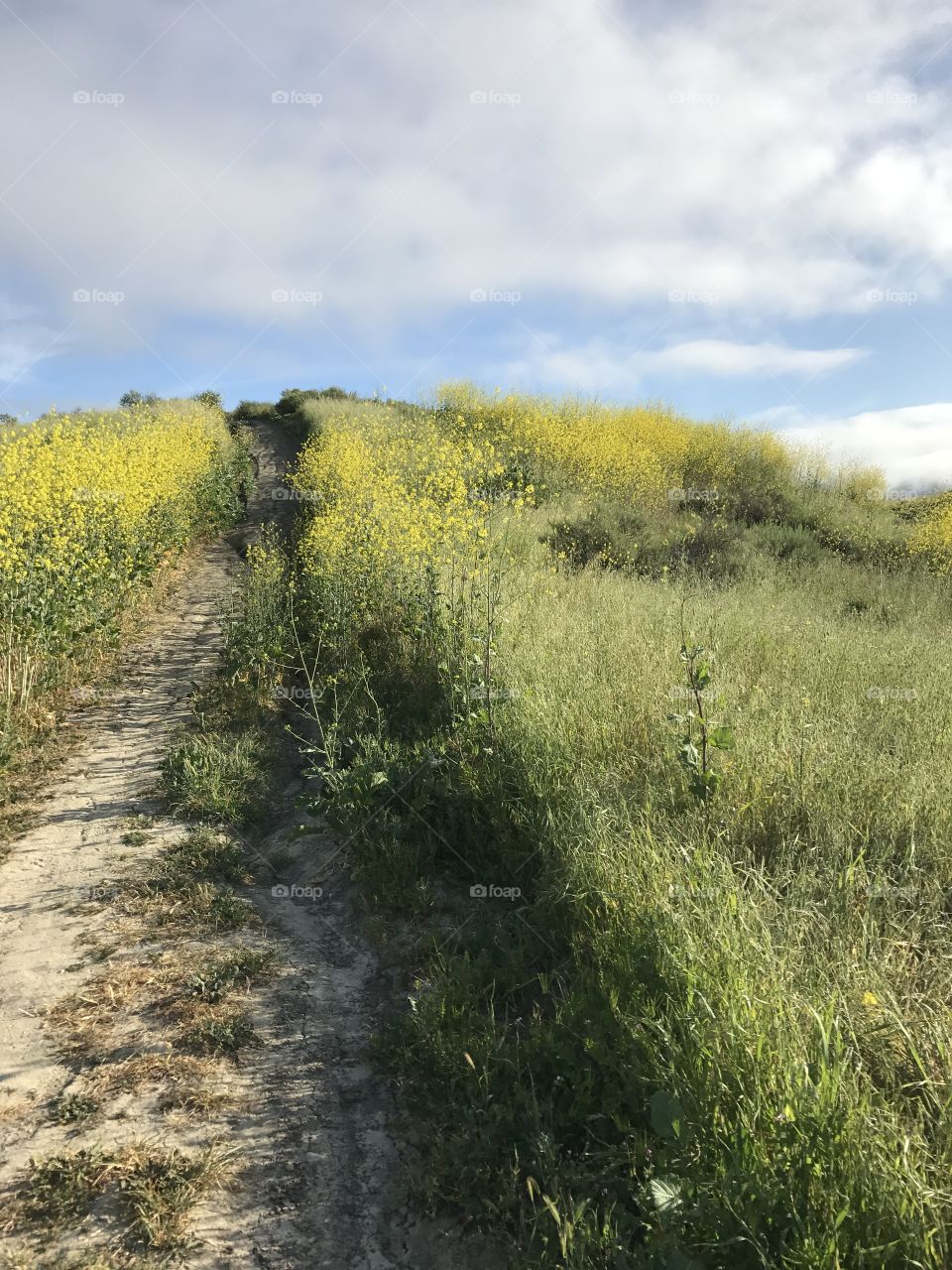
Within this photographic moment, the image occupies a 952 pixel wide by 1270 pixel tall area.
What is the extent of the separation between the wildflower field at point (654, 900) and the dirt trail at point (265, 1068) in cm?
23

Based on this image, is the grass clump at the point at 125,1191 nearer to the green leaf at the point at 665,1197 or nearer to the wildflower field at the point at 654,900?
the wildflower field at the point at 654,900

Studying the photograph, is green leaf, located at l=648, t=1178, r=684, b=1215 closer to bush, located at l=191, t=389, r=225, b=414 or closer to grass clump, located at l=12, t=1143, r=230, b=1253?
grass clump, located at l=12, t=1143, r=230, b=1253

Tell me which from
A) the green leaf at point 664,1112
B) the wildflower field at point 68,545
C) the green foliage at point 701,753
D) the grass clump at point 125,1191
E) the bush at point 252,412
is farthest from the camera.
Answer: the bush at point 252,412

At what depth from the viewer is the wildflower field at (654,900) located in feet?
6.75

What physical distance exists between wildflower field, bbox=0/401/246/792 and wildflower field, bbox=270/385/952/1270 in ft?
7.60

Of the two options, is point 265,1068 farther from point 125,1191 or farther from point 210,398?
point 210,398

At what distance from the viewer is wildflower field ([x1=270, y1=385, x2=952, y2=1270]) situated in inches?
81.0

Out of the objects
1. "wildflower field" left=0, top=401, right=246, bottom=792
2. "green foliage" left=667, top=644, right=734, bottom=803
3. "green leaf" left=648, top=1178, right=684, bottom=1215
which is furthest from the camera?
"wildflower field" left=0, top=401, right=246, bottom=792

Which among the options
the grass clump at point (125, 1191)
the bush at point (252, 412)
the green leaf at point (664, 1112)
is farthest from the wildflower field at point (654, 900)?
the bush at point (252, 412)

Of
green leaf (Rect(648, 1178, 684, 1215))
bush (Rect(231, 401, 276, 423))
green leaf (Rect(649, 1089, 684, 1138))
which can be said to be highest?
bush (Rect(231, 401, 276, 423))

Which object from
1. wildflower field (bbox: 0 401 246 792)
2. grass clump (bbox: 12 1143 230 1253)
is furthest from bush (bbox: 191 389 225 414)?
grass clump (bbox: 12 1143 230 1253)

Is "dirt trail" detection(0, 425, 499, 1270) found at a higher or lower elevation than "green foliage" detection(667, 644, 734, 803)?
lower

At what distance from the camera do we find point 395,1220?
254cm

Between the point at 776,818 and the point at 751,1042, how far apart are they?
1554 millimetres
